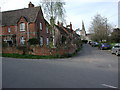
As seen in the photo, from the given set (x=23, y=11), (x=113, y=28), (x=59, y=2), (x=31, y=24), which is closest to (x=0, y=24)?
(x=23, y=11)

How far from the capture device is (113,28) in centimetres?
4853

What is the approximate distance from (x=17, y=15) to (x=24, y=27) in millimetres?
5606

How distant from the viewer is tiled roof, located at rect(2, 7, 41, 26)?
26875 mm

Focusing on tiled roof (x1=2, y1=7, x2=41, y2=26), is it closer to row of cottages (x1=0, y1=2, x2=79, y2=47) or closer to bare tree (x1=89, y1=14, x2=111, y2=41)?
row of cottages (x1=0, y1=2, x2=79, y2=47)

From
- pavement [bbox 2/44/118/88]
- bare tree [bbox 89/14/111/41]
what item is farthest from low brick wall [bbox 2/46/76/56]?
bare tree [bbox 89/14/111/41]

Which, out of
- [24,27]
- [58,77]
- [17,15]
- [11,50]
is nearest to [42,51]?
[11,50]

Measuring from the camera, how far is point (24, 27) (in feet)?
86.2

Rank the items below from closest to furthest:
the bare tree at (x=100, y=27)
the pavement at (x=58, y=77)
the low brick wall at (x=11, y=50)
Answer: the pavement at (x=58, y=77), the low brick wall at (x=11, y=50), the bare tree at (x=100, y=27)

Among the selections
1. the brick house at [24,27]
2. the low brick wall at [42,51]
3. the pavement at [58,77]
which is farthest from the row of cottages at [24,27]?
the pavement at [58,77]

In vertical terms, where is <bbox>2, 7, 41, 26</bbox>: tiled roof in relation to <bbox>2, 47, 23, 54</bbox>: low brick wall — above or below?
above

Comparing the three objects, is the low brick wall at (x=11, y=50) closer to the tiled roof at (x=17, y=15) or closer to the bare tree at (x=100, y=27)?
the tiled roof at (x=17, y=15)

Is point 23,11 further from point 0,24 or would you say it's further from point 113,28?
point 113,28

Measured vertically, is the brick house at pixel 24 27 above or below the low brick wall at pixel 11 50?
above

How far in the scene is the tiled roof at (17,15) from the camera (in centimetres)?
2688
